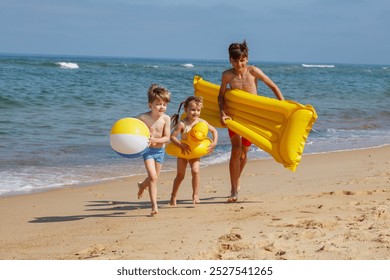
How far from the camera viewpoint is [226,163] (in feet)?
29.6

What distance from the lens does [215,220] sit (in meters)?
5.54

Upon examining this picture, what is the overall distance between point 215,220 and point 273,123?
53.4 inches

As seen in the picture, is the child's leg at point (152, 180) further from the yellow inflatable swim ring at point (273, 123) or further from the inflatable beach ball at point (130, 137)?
the yellow inflatable swim ring at point (273, 123)

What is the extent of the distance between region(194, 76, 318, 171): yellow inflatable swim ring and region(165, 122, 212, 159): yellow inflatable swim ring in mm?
304

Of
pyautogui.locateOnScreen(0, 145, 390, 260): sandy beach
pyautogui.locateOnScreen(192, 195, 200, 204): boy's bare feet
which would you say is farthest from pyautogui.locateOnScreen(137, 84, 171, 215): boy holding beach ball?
pyautogui.locateOnScreen(192, 195, 200, 204): boy's bare feet

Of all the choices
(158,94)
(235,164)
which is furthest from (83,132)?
(158,94)

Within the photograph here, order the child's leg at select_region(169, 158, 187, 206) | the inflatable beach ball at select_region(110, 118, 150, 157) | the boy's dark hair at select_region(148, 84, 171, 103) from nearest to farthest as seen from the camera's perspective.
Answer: the inflatable beach ball at select_region(110, 118, 150, 157) < the boy's dark hair at select_region(148, 84, 171, 103) < the child's leg at select_region(169, 158, 187, 206)

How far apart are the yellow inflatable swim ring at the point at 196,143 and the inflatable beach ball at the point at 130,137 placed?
684 mm

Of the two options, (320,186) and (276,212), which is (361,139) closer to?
(320,186)

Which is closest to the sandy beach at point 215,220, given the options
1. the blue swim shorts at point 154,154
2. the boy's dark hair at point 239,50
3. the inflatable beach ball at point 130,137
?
the blue swim shorts at point 154,154

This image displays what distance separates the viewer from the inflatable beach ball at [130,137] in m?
5.50

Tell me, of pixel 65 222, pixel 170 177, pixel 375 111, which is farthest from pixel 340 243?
pixel 375 111

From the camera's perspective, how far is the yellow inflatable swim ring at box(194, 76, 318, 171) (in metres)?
6.16

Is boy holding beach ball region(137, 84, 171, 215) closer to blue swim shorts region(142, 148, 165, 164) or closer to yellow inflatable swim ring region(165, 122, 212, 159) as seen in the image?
blue swim shorts region(142, 148, 165, 164)
